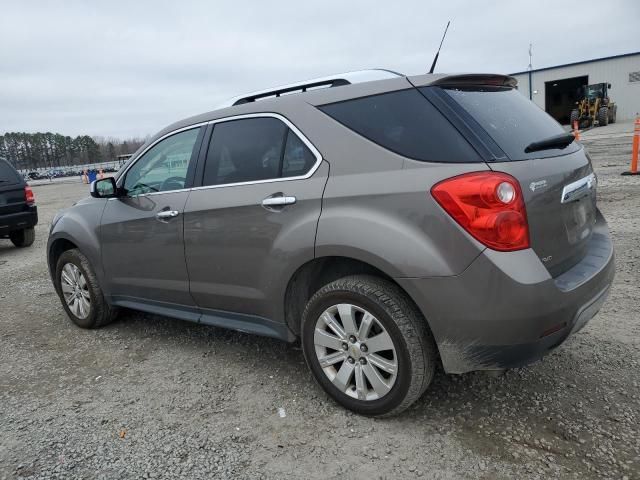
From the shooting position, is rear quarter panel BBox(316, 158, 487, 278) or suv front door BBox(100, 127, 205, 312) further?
suv front door BBox(100, 127, 205, 312)

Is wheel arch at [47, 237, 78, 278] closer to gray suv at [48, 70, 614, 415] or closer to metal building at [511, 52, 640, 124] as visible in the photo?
gray suv at [48, 70, 614, 415]

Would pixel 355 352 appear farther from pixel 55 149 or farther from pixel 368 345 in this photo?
pixel 55 149

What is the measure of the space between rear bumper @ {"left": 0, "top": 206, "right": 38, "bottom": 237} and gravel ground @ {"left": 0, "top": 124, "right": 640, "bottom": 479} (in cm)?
532

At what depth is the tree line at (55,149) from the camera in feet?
305

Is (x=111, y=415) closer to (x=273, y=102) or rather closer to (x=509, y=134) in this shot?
(x=273, y=102)

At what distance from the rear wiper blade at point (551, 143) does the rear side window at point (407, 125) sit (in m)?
0.40

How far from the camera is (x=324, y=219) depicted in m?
2.56

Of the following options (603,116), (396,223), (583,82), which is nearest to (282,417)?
(396,223)

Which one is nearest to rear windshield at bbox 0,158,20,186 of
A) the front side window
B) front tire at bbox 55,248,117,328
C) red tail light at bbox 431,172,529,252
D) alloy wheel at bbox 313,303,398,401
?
front tire at bbox 55,248,117,328

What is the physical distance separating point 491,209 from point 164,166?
2467 mm

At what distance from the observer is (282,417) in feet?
9.07

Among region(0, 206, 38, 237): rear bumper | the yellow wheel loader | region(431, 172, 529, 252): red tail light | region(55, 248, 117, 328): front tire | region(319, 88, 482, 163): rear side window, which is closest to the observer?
region(431, 172, 529, 252): red tail light

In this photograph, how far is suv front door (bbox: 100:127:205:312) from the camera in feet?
11.1

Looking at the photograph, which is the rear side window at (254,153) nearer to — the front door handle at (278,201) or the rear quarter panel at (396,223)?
the front door handle at (278,201)
